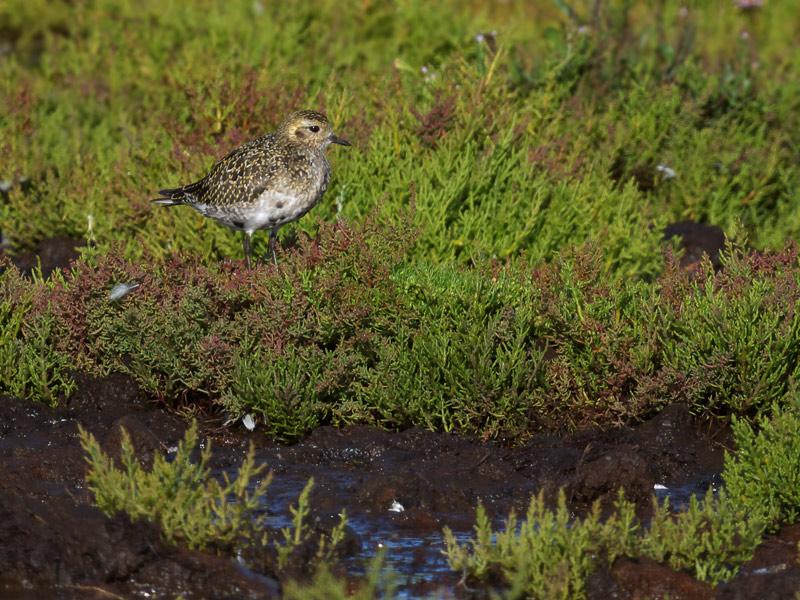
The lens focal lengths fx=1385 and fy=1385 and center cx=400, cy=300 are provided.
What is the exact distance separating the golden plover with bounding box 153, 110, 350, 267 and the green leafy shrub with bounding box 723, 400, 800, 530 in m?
3.48

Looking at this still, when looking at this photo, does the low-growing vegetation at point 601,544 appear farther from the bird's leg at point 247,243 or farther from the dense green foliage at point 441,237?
the bird's leg at point 247,243

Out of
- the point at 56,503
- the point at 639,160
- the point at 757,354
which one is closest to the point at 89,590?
the point at 56,503

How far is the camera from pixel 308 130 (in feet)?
32.2

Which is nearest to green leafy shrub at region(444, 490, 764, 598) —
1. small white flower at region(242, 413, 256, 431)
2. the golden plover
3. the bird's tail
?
small white flower at region(242, 413, 256, 431)

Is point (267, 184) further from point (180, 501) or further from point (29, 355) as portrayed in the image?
point (180, 501)

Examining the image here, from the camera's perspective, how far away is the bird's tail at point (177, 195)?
31.6ft

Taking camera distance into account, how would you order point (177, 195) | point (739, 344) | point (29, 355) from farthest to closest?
point (177, 195)
point (29, 355)
point (739, 344)

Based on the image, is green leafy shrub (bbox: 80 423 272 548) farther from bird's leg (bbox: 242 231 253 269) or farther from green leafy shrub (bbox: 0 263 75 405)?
bird's leg (bbox: 242 231 253 269)

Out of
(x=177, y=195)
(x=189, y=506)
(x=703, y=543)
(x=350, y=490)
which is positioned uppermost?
(x=703, y=543)

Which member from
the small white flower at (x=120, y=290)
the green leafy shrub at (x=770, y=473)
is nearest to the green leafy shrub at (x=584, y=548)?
the green leafy shrub at (x=770, y=473)

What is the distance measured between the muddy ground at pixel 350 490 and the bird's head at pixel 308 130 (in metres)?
2.28

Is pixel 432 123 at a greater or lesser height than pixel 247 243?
greater

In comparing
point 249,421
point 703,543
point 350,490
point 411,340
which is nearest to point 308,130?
point 411,340

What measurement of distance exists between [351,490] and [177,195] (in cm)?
322
